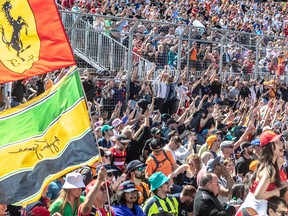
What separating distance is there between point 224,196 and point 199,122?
220 inches

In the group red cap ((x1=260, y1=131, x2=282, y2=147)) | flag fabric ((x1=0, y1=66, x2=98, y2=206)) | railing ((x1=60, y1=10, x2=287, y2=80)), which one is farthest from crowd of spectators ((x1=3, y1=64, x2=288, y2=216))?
railing ((x1=60, y1=10, x2=287, y2=80))

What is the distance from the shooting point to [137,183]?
9430 millimetres

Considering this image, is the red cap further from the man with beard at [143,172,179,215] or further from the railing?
the railing

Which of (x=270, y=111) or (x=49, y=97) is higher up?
(x=49, y=97)

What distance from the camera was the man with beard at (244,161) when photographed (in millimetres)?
11227

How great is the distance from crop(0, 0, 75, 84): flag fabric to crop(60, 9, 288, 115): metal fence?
9.24 meters

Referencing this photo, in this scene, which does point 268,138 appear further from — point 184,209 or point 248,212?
point 184,209

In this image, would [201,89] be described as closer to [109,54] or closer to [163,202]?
[109,54]

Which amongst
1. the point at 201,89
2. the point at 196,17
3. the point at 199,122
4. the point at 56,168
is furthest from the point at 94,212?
the point at 196,17

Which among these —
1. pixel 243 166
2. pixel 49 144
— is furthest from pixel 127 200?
pixel 243 166

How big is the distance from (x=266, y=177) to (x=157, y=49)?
1107 cm

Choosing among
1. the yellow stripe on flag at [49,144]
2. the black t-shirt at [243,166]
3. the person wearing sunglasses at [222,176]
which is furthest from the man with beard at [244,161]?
the yellow stripe on flag at [49,144]

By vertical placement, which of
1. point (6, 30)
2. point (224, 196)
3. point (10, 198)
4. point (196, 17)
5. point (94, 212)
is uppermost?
point (6, 30)

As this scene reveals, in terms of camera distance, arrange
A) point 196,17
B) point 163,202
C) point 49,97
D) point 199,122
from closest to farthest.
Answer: point 49,97 < point 163,202 < point 199,122 < point 196,17
